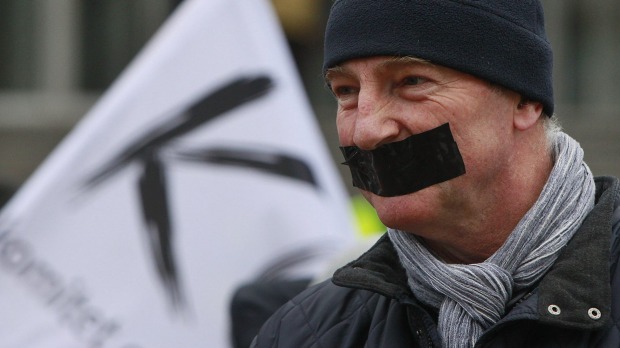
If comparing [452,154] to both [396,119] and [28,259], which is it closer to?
[396,119]

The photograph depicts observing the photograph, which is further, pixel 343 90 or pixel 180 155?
pixel 180 155

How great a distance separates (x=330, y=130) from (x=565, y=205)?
10.3m

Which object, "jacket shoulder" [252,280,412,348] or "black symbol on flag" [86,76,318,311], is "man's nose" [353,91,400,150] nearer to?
"jacket shoulder" [252,280,412,348]

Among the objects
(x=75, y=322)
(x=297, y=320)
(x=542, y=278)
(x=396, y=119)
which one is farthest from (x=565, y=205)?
(x=75, y=322)

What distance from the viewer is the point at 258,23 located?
15.6 ft

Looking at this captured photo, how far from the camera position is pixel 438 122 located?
2154 mm

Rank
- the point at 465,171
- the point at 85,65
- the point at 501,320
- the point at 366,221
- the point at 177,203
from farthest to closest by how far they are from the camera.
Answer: the point at 85,65 → the point at 366,221 → the point at 177,203 → the point at 465,171 → the point at 501,320

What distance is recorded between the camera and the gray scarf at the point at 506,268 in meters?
2.12

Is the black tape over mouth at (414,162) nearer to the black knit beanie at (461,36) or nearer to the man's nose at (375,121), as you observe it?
the man's nose at (375,121)

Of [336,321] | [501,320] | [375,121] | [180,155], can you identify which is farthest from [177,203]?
[501,320]

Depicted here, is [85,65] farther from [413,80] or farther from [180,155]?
[413,80]

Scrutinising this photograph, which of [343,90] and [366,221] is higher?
[343,90]

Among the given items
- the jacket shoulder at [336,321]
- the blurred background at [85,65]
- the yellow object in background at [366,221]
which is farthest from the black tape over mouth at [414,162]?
the blurred background at [85,65]

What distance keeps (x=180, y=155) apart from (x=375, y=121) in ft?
7.77
